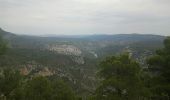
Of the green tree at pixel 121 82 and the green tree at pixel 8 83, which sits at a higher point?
the green tree at pixel 121 82

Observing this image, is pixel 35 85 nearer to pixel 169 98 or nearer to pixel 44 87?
pixel 44 87

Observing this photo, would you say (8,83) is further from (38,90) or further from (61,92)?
(61,92)

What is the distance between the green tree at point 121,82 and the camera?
2222cm

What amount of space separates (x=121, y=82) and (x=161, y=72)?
3489mm

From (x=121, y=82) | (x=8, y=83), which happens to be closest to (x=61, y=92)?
(x=8, y=83)

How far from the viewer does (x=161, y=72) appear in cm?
2380

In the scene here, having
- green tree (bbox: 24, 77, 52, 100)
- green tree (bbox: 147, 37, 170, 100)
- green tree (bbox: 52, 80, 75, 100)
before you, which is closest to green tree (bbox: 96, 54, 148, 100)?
green tree (bbox: 147, 37, 170, 100)

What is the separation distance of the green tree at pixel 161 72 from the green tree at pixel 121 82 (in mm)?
1260

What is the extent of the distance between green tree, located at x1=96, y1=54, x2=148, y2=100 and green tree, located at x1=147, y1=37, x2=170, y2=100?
126cm

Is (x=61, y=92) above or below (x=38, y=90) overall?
below

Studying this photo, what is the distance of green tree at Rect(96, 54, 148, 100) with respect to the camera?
72.9 feet

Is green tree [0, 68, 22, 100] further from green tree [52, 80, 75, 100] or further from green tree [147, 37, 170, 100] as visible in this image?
green tree [147, 37, 170, 100]

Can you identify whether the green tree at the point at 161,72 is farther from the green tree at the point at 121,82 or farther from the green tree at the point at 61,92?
the green tree at the point at 61,92

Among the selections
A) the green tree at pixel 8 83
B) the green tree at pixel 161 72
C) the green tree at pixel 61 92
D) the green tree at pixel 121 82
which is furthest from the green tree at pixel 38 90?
the green tree at pixel 161 72
